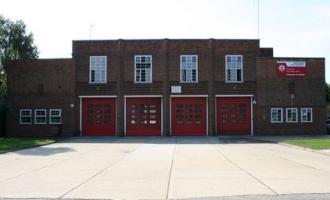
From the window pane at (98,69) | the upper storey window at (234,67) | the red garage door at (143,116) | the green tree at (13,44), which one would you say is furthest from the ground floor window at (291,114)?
the green tree at (13,44)

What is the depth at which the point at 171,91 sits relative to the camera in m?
33.6

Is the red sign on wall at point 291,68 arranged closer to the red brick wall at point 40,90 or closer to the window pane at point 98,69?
the window pane at point 98,69

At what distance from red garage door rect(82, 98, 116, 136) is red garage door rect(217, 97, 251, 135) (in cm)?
805

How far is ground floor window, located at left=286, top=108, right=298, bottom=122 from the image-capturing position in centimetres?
3372

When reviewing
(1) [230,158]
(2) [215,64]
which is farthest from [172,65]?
(1) [230,158]

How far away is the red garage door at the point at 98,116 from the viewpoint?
112 feet

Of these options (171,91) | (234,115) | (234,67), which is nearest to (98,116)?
(171,91)

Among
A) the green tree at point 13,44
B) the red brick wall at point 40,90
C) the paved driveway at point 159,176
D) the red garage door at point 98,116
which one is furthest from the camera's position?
the green tree at point 13,44

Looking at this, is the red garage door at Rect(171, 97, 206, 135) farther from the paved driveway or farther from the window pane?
the paved driveway

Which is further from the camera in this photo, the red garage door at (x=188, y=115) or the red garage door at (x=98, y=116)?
the red garage door at (x=98, y=116)

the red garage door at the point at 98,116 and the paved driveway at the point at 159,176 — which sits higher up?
the red garage door at the point at 98,116

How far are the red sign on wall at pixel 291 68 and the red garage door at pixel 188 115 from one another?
6.08 m

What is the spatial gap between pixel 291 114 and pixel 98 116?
1450 centimetres

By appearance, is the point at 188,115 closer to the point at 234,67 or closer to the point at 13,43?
the point at 234,67
